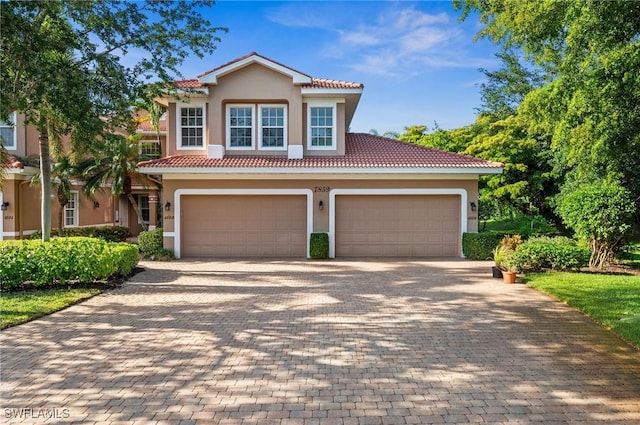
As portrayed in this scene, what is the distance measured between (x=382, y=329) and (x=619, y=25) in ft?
22.5

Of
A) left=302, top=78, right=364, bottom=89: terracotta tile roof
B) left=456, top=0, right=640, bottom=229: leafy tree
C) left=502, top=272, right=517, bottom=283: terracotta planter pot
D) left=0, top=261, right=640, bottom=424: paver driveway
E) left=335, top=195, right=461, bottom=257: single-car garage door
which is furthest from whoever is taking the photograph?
left=302, top=78, right=364, bottom=89: terracotta tile roof

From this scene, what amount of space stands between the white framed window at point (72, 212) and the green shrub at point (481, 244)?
18.3 metres

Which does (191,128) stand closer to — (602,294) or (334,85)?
(334,85)

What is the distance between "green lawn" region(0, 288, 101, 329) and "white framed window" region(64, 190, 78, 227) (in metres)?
12.9

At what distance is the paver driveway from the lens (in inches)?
161

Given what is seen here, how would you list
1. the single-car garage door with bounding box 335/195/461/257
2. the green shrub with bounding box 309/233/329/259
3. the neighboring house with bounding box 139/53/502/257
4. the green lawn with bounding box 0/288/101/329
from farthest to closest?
the single-car garage door with bounding box 335/195/461/257
the neighboring house with bounding box 139/53/502/257
the green shrub with bounding box 309/233/329/259
the green lawn with bounding box 0/288/101/329

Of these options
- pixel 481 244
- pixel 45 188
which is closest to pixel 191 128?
pixel 45 188

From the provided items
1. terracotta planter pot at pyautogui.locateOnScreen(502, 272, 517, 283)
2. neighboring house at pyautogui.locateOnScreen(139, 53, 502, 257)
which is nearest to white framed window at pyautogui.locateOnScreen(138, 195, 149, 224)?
neighboring house at pyautogui.locateOnScreen(139, 53, 502, 257)

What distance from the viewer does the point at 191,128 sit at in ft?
55.1

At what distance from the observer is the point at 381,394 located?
4414 millimetres

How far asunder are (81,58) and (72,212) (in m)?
13.8

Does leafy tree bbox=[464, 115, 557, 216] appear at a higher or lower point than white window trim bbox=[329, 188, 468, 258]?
higher

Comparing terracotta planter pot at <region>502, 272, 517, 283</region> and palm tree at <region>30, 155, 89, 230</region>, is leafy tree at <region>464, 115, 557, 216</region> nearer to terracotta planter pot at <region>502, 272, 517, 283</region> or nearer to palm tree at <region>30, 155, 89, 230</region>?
terracotta planter pot at <region>502, 272, 517, 283</region>

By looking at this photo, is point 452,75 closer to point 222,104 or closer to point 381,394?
point 222,104
